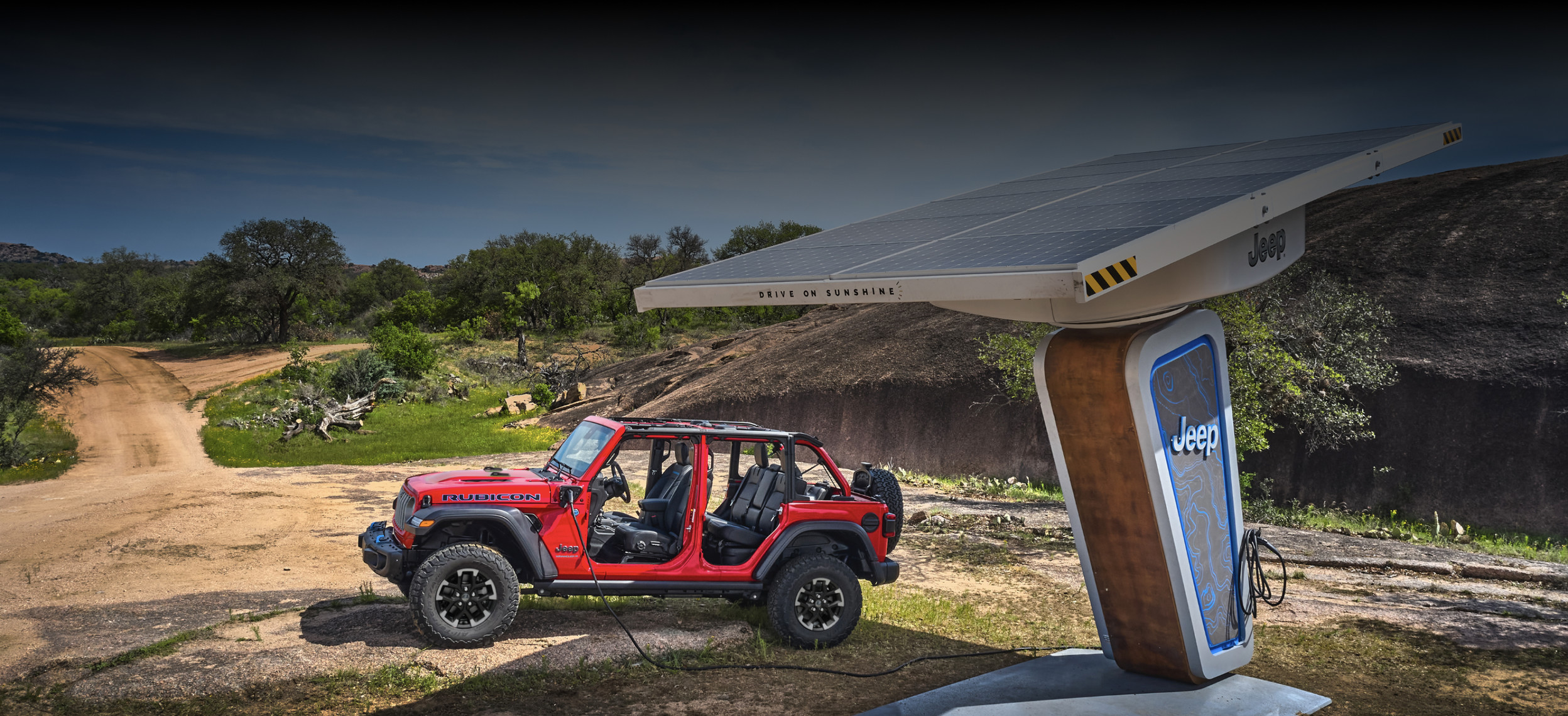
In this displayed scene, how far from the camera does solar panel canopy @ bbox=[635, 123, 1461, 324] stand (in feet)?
18.1

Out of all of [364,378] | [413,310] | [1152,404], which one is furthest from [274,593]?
[413,310]

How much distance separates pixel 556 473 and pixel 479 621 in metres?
1.58

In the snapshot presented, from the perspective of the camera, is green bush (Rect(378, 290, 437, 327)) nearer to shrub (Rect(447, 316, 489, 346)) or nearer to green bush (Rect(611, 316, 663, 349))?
shrub (Rect(447, 316, 489, 346))

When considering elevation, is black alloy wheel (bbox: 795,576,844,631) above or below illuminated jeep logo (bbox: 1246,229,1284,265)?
below

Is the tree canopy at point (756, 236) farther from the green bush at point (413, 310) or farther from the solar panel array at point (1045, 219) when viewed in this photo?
the solar panel array at point (1045, 219)

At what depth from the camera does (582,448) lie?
9.35 metres

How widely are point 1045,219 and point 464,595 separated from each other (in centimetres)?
621

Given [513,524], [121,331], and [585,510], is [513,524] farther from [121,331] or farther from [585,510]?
[121,331]

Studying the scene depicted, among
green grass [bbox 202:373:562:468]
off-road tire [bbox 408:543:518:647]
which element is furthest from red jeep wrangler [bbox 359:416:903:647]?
green grass [bbox 202:373:562:468]

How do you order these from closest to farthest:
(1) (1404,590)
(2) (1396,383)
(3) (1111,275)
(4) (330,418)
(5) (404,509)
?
1. (3) (1111,275)
2. (5) (404,509)
3. (1) (1404,590)
4. (2) (1396,383)
5. (4) (330,418)

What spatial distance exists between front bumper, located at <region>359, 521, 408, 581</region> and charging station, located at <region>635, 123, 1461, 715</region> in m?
3.92

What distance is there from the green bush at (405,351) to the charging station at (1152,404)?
36.2 m

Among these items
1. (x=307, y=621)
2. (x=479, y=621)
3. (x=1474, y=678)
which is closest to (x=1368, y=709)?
(x=1474, y=678)

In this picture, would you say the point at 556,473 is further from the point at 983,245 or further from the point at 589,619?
the point at 983,245
